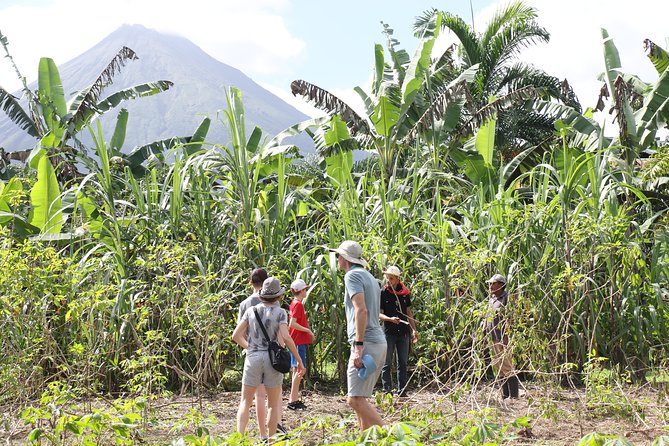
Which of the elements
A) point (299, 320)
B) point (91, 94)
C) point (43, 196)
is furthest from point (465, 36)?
point (299, 320)

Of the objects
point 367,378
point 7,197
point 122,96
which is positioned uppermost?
point 122,96

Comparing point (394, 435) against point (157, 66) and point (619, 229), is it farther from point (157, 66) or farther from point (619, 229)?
point (157, 66)

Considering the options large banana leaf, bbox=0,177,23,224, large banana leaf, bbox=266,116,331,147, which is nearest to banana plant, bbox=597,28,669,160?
large banana leaf, bbox=266,116,331,147

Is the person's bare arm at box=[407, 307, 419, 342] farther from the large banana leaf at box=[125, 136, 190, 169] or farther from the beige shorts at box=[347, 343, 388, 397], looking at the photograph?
the large banana leaf at box=[125, 136, 190, 169]

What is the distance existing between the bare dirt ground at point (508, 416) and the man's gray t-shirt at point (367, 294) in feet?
2.24

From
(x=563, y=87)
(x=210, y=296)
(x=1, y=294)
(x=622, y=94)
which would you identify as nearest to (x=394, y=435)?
(x=210, y=296)

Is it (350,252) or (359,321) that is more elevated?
(350,252)

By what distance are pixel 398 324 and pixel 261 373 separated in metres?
2.66

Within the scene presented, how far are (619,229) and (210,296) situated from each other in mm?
4315

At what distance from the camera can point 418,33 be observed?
885 inches

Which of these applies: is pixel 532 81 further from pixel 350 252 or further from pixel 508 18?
pixel 350 252

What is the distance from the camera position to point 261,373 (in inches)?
240

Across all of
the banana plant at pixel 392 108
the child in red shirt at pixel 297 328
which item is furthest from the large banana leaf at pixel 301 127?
the child in red shirt at pixel 297 328

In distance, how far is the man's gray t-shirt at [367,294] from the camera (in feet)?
18.6
